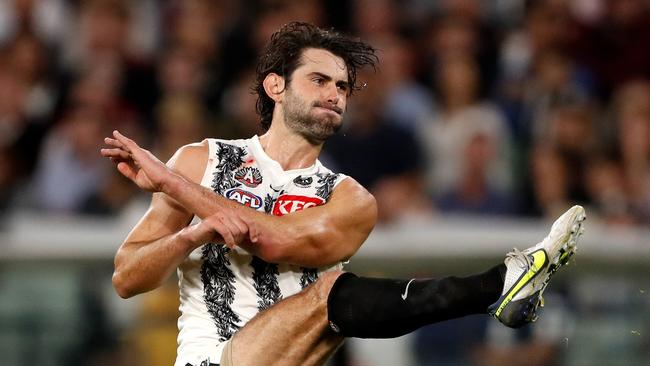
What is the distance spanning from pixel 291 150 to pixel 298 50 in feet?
1.64

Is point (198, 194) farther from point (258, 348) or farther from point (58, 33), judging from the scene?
point (58, 33)

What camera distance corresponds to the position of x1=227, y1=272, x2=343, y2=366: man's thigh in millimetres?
5465

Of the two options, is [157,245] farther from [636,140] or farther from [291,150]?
[636,140]

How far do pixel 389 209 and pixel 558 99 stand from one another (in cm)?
161

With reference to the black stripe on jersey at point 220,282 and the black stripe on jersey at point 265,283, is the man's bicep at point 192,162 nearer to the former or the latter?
the black stripe on jersey at point 220,282

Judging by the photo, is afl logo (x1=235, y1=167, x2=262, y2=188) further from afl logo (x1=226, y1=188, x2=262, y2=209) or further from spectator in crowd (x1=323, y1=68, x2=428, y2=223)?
spectator in crowd (x1=323, y1=68, x2=428, y2=223)

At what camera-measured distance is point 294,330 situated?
5.49 meters

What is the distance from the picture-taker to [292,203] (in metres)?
5.73

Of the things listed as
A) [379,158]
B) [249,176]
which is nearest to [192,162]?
[249,176]

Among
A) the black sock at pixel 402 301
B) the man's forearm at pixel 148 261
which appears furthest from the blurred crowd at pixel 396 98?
the black sock at pixel 402 301

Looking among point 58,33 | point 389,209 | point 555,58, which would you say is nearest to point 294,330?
point 389,209

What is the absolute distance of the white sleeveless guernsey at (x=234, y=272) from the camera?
18.7 ft

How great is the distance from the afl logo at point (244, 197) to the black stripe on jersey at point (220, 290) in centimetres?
23

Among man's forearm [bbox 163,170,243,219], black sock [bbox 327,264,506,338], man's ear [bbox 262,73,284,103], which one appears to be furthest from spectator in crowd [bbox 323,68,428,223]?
man's forearm [bbox 163,170,243,219]
